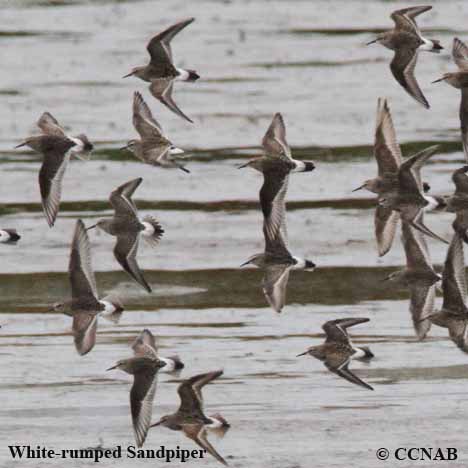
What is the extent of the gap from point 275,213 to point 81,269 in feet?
4.47

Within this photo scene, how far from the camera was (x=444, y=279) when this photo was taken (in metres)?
10.2

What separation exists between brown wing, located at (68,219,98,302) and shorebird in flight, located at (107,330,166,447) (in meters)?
0.60

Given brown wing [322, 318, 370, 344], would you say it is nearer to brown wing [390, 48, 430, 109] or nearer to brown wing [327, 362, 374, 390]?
brown wing [327, 362, 374, 390]

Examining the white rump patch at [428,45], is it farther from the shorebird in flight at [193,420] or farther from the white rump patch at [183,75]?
the shorebird in flight at [193,420]

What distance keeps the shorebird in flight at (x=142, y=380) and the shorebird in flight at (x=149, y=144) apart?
55.8 inches

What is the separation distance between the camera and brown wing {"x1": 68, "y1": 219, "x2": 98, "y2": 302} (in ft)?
34.7

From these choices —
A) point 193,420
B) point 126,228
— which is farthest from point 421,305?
point 193,420

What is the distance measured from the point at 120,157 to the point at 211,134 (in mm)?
1220

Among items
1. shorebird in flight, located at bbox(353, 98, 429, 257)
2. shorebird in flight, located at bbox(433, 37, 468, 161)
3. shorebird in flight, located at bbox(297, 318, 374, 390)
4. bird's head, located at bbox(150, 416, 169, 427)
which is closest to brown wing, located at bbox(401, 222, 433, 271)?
shorebird in flight, located at bbox(353, 98, 429, 257)

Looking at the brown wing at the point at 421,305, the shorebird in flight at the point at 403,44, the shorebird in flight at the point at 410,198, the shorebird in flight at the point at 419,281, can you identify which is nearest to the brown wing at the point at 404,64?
the shorebird in flight at the point at 403,44

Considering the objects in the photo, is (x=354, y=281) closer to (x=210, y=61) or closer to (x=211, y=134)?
(x=211, y=134)

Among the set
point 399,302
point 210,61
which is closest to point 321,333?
point 399,302

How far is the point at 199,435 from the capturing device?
9.35 m

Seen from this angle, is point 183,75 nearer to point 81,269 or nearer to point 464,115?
point 81,269
